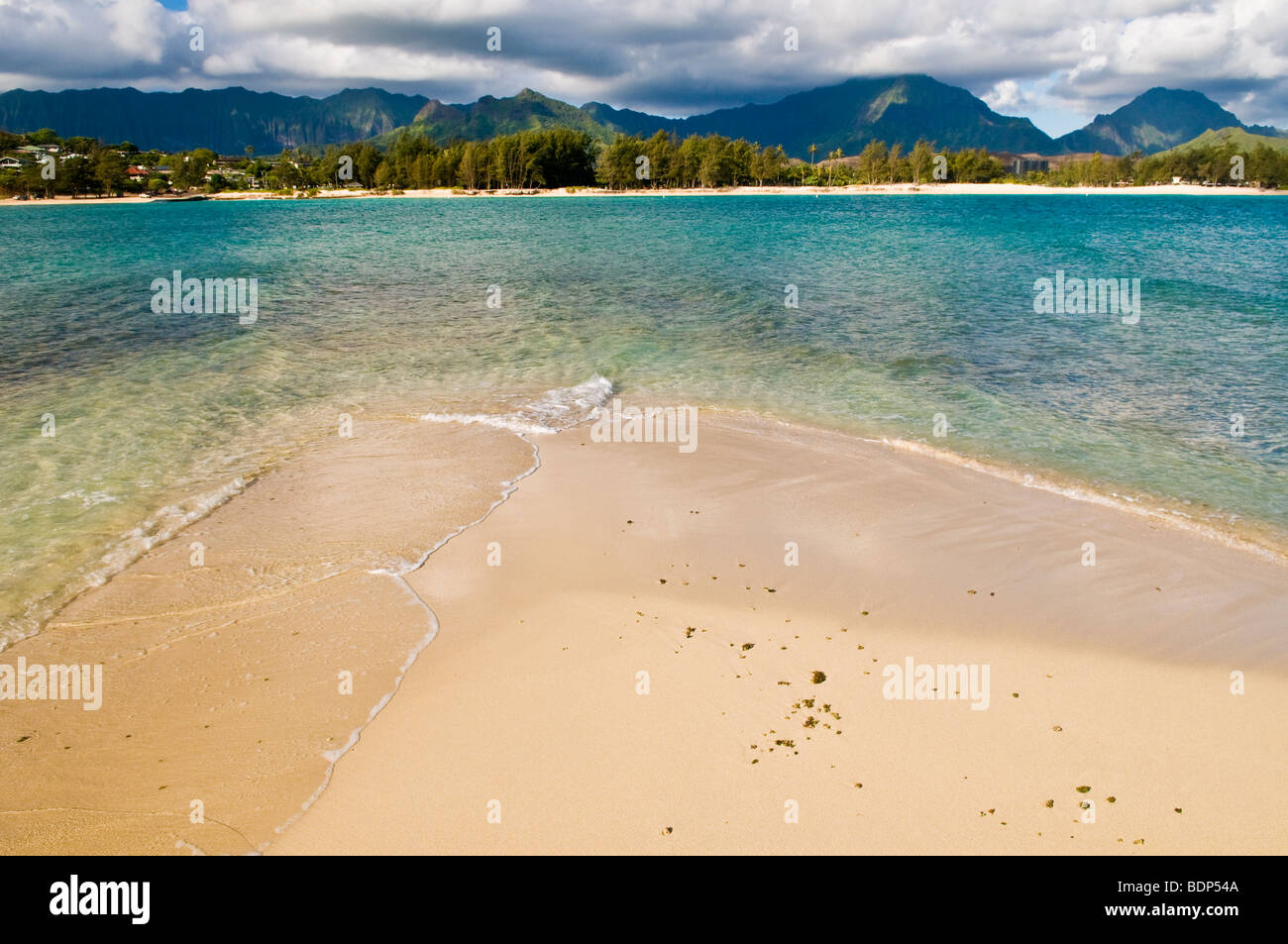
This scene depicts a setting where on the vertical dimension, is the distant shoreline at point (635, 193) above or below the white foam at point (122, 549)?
above

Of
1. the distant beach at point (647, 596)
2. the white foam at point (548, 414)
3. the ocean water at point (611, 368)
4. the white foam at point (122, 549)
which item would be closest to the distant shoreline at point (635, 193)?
the ocean water at point (611, 368)

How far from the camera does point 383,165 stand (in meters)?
196

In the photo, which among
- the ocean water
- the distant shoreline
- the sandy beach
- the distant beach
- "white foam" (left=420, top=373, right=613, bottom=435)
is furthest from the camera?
the distant shoreline

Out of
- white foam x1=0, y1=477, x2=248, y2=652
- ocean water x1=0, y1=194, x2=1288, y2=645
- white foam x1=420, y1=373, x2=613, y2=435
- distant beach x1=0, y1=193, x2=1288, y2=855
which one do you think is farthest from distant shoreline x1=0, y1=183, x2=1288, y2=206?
white foam x1=0, y1=477, x2=248, y2=652

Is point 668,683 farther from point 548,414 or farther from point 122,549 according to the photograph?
point 548,414

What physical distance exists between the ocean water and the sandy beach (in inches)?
72.0

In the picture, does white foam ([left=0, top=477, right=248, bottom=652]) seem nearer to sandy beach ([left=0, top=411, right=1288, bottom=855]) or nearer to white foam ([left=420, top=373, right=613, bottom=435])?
sandy beach ([left=0, top=411, right=1288, bottom=855])

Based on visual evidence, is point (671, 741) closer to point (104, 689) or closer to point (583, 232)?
point (104, 689)

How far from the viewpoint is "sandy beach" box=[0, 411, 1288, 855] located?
5297 millimetres

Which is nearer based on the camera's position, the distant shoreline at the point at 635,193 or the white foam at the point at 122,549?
the white foam at the point at 122,549

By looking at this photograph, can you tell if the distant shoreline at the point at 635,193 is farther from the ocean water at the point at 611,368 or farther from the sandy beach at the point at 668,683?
the sandy beach at the point at 668,683

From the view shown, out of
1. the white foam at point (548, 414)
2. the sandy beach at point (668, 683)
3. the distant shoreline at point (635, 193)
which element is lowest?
the sandy beach at point (668, 683)

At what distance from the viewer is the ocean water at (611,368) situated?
11445 millimetres

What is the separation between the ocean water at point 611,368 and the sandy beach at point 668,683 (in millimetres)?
1829
